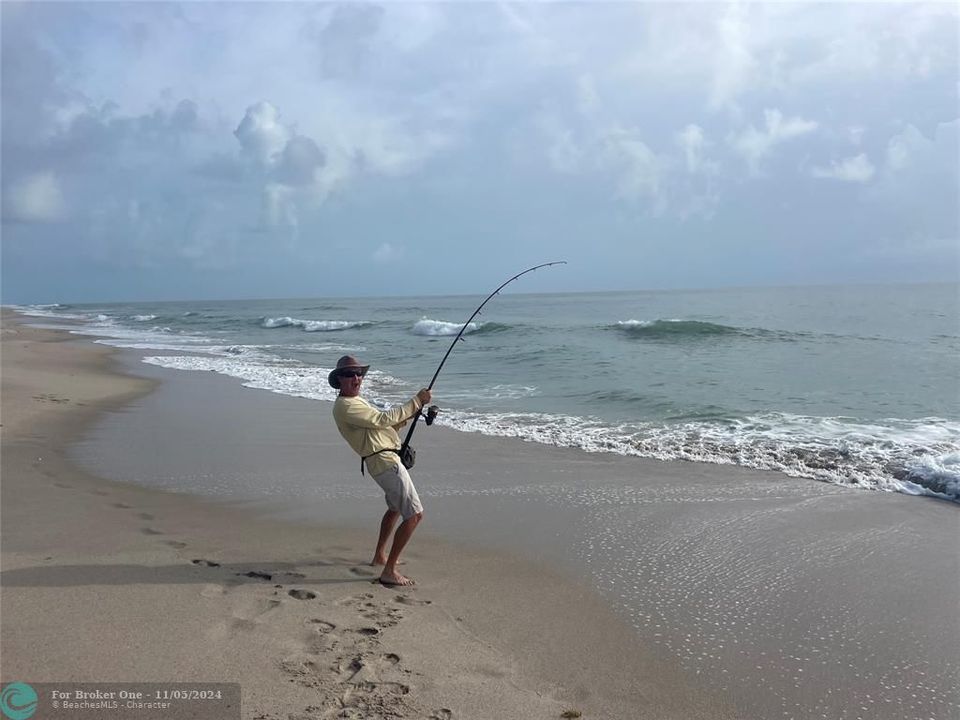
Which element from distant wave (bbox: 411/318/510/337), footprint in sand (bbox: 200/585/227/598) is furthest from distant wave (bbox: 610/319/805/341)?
footprint in sand (bbox: 200/585/227/598)

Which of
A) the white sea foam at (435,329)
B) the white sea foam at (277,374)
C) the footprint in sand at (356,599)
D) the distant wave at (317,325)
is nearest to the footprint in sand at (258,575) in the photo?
the footprint in sand at (356,599)

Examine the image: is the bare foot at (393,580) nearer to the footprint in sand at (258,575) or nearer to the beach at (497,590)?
the beach at (497,590)

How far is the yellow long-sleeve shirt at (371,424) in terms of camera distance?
4.09m

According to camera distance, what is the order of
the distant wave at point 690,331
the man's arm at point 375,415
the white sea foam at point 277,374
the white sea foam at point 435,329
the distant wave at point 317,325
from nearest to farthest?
the man's arm at point 375,415
the white sea foam at point 277,374
the distant wave at point 690,331
the white sea foam at point 435,329
the distant wave at point 317,325

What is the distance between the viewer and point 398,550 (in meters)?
4.11

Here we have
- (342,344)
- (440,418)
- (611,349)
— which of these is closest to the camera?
(440,418)

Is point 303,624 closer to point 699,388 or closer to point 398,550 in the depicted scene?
point 398,550

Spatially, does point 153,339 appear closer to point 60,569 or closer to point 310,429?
point 310,429

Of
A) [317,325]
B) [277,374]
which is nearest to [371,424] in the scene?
[277,374]

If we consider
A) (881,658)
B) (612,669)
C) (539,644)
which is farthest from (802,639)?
(539,644)

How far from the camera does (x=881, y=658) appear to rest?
10.8 ft

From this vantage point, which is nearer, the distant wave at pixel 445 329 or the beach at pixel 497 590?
the beach at pixel 497 590

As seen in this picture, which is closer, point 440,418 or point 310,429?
point 310,429

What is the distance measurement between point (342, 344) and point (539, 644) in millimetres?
22850
